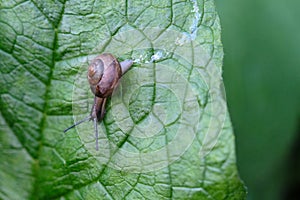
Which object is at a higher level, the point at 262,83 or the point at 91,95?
the point at 91,95

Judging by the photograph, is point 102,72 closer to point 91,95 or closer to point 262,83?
point 91,95

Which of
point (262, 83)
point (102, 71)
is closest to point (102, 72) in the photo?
point (102, 71)

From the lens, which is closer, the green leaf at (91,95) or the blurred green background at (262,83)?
the green leaf at (91,95)

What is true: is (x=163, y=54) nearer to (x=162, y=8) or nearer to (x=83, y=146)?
(x=162, y=8)

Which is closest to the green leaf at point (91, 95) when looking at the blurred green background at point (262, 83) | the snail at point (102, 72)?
the snail at point (102, 72)

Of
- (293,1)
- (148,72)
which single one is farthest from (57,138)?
(293,1)

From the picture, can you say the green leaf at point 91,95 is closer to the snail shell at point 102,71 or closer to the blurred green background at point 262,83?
the snail shell at point 102,71

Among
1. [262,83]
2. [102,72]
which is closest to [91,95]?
[102,72]

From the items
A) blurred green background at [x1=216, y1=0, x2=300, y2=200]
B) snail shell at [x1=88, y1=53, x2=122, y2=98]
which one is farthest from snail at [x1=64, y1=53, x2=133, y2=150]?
blurred green background at [x1=216, y1=0, x2=300, y2=200]

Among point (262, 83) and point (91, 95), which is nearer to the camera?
point (91, 95)
